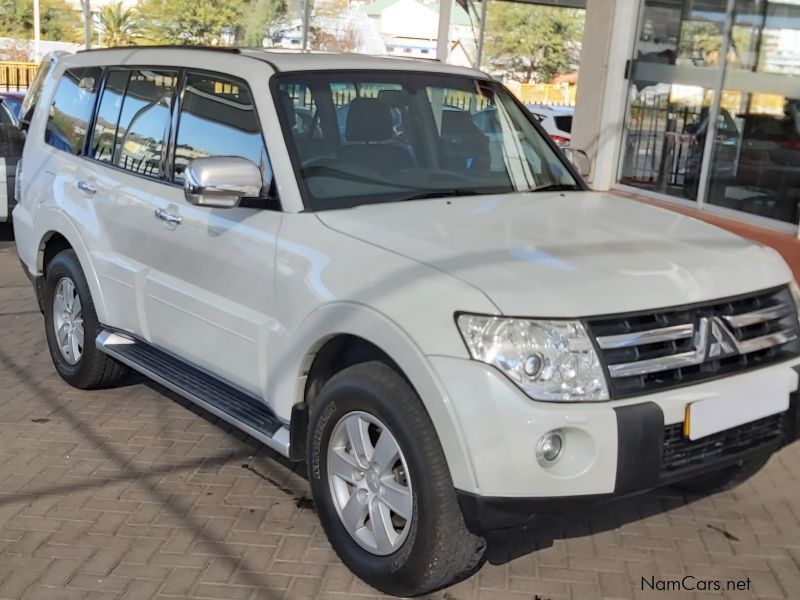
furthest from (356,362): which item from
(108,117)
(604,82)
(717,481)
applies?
(604,82)

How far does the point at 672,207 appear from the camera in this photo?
9477 mm

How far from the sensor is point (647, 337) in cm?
307

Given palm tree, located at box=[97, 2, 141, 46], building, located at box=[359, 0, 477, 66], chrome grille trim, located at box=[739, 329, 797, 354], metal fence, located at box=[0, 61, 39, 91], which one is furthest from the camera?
palm tree, located at box=[97, 2, 141, 46]

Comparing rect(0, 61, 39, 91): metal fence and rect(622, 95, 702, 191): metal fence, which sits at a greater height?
rect(622, 95, 702, 191): metal fence

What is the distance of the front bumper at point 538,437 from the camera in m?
2.87

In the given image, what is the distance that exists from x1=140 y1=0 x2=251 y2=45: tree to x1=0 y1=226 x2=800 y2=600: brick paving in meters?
12.9

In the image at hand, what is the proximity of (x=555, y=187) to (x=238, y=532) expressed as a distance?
219 cm

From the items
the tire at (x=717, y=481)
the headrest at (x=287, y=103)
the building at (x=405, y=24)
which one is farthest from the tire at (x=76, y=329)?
the building at (x=405, y=24)

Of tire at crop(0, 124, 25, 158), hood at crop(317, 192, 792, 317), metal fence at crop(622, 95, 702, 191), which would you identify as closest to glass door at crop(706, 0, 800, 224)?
metal fence at crop(622, 95, 702, 191)

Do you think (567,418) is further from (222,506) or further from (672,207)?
(672,207)

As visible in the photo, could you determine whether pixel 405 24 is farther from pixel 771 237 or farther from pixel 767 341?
pixel 767 341

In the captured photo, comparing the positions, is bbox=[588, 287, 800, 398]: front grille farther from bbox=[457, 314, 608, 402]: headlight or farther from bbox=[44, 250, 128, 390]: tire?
bbox=[44, 250, 128, 390]: tire

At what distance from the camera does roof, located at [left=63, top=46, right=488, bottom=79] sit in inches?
169

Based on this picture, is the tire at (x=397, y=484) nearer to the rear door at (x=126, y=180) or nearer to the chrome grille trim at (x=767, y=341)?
the chrome grille trim at (x=767, y=341)
